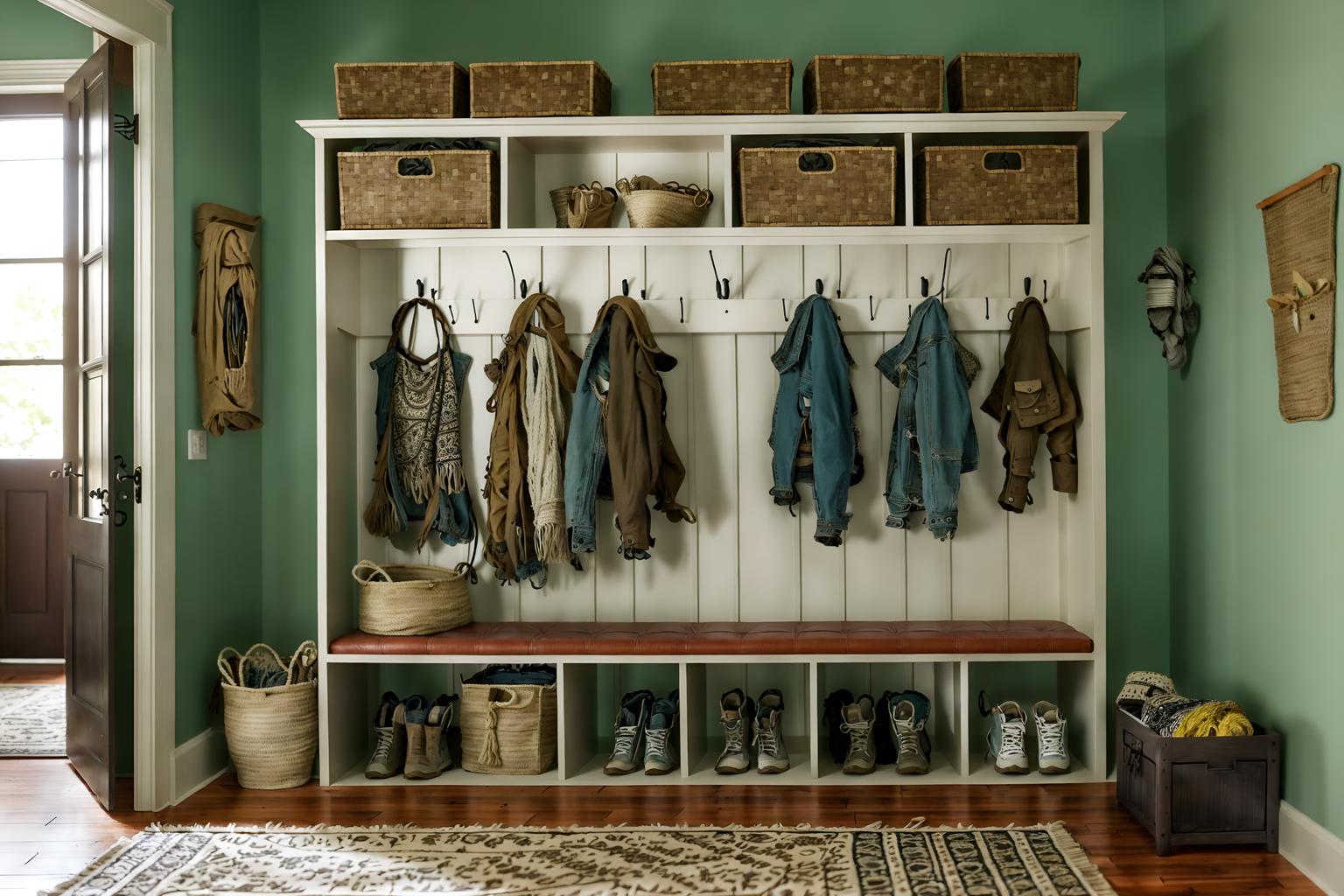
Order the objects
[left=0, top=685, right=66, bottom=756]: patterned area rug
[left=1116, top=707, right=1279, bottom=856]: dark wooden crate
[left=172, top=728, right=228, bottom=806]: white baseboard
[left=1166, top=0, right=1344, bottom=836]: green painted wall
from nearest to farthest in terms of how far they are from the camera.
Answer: [left=1166, top=0, right=1344, bottom=836]: green painted wall < [left=1116, top=707, right=1279, bottom=856]: dark wooden crate < [left=172, top=728, right=228, bottom=806]: white baseboard < [left=0, top=685, right=66, bottom=756]: patterned area rug

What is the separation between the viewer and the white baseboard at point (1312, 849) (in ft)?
8.68

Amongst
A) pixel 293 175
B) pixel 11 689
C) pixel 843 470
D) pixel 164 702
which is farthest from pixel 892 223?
pixel 11 689

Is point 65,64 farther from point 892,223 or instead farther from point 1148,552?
point 1148,552

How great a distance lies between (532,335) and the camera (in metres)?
3.78

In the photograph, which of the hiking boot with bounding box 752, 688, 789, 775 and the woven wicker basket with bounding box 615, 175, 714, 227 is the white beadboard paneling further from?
the woven wicker basket with bounding box 615, 175, 714, 227

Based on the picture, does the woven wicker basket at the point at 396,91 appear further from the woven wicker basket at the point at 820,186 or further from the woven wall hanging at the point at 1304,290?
the woven wall hanging at the point at 1304,290

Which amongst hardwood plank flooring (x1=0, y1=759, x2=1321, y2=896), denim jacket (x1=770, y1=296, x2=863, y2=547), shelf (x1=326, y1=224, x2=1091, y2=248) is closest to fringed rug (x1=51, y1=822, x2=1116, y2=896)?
hardwood plank flooring (x1=0, y1=759, x2=1321, y2=896)

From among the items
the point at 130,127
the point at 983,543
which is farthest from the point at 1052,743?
the point at 130,127

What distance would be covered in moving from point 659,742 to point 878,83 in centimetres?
225

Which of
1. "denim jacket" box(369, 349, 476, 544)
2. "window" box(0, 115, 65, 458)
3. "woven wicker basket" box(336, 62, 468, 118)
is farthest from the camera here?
"window" box(0, 115, 65, 458)

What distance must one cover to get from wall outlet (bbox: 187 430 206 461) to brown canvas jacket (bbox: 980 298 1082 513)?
105 inches

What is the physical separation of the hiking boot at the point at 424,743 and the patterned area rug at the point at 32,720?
137 centimetres

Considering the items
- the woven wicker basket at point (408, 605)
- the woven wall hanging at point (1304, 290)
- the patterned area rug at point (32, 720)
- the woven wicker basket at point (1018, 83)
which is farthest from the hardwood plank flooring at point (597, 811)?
the woven wicker basket at point (1018, 83)

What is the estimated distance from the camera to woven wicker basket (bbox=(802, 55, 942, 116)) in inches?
138
